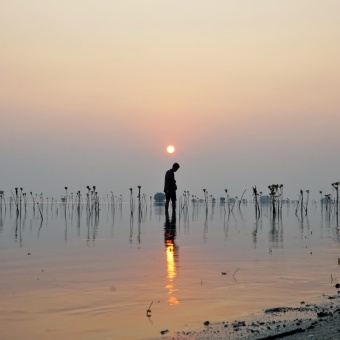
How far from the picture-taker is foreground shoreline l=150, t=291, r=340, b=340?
5.31m

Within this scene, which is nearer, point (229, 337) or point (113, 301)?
point (229, 337)

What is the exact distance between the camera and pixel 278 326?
5711 millimetres

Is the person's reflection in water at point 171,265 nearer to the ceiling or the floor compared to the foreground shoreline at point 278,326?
nearer to the ceiling

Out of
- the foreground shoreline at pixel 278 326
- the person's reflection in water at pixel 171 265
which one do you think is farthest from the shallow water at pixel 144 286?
the foreground shoreline at pixel 278 326

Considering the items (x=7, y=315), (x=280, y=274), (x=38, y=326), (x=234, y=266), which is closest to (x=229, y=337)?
(x=38, y=326)

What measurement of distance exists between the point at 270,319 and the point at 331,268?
4.29 metres

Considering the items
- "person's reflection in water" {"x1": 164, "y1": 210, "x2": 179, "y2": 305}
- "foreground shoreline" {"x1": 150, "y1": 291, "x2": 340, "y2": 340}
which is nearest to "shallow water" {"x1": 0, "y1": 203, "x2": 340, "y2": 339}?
"person's reflection in water" {"x1": 164, "y1": 210, "x2": 179, "y2": 305}

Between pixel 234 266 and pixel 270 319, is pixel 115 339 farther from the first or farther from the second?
pixel 234 266

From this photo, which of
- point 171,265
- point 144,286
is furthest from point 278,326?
point 171,265

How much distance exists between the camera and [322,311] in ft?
20.9

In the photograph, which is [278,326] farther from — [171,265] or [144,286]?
[171,265]

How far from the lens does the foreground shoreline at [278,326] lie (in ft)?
17.4

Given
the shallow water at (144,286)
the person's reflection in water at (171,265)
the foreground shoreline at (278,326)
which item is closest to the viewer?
the foreground shoreline at (278,326)

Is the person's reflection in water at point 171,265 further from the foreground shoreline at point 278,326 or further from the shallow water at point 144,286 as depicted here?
the foreground shoreline at point 278,326
